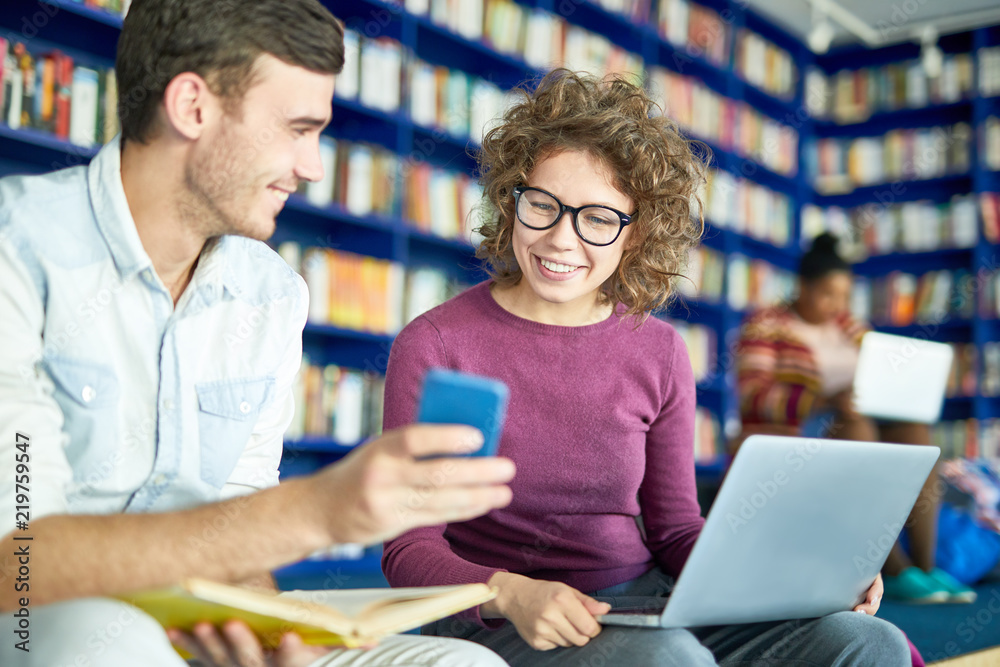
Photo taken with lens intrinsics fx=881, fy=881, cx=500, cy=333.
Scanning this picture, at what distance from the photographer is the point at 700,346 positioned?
4.84 m

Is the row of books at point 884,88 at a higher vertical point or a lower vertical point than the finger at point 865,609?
higher

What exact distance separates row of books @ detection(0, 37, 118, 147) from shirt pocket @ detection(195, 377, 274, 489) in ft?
5.42

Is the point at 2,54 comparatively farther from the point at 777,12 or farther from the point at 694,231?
the point at 777,12

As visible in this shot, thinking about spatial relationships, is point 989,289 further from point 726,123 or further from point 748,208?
point 726,123

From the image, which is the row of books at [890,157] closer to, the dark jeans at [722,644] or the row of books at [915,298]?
the row of books at [915,298]

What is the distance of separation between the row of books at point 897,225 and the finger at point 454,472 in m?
4.86

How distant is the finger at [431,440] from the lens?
668mm

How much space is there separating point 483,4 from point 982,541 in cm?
290

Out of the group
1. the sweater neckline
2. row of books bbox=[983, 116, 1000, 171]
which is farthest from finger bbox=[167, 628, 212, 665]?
row of books bbox=[983, 116, 1000, 171]

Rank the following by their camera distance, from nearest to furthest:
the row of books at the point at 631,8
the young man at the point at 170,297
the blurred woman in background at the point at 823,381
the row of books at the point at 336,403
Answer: the young man at the point at 170,297
the blurred woman in background at the point at 823,381
the row of books at the point at 336,403
the row of books at the point at 631,8

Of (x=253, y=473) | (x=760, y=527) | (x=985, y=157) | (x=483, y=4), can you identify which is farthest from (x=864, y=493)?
(x=985, y=157)

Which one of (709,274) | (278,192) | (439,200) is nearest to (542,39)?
(439,200)

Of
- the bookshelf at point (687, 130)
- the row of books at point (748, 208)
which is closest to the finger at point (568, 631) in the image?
the bookshelf at point (687, 130)

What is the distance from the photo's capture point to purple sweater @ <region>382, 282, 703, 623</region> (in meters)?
1.30
